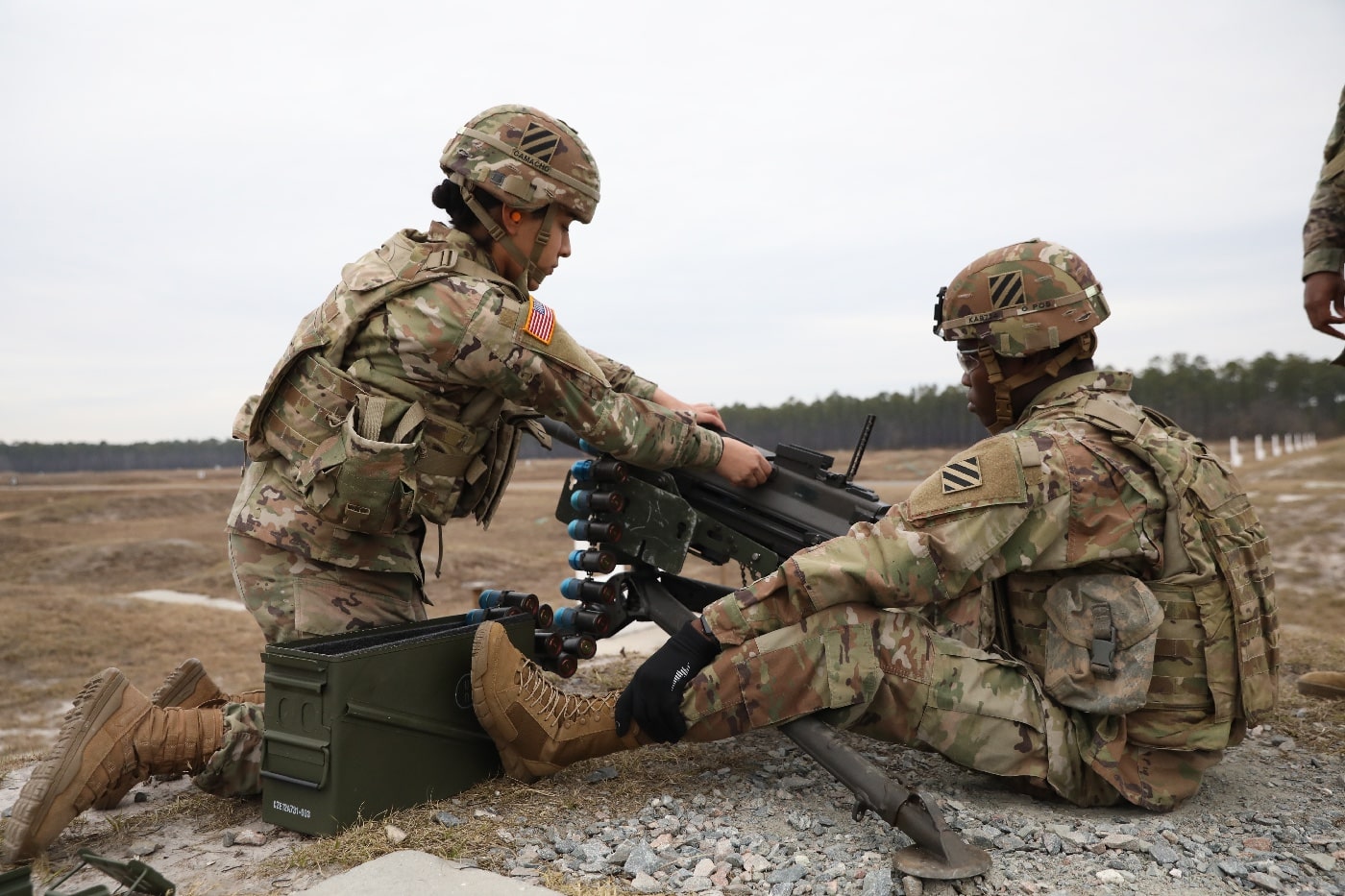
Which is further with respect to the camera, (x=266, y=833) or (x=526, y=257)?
(x=526, y=257)

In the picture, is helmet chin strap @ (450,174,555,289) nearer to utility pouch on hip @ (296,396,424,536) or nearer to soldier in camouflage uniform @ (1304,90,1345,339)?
utility pouch on hip @ (296,396,424,536)

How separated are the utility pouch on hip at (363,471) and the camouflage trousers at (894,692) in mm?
1428

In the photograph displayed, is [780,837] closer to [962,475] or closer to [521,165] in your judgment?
[962,475]

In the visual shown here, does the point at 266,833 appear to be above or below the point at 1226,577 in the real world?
below

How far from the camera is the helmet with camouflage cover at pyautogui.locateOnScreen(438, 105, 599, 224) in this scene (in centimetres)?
411

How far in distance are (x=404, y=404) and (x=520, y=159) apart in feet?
3.71

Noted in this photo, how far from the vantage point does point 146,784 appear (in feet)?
13.6

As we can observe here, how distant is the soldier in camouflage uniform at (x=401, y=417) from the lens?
377 centimetres

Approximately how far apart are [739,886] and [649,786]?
37.4 inches

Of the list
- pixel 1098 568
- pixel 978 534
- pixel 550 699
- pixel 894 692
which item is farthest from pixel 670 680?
pixel 1098 568

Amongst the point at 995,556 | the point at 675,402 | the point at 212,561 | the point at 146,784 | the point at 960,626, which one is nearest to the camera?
the point at 995,556

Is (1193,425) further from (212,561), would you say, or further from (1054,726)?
(1054,726)

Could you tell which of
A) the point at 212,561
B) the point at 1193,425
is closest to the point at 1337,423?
the point at 1193,425

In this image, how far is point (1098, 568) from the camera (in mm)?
3393
